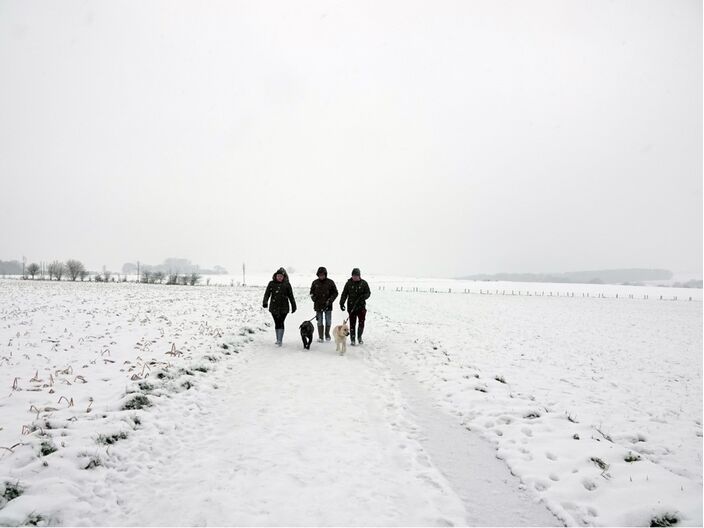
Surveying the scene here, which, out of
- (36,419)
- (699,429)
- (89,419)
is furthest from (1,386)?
(699,429)

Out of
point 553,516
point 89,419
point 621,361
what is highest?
point 89,419

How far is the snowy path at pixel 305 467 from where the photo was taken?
387cm

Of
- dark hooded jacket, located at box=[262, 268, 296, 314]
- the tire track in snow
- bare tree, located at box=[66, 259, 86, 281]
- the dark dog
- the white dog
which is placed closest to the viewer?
the tire track in snow

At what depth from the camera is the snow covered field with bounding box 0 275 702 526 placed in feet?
13.1

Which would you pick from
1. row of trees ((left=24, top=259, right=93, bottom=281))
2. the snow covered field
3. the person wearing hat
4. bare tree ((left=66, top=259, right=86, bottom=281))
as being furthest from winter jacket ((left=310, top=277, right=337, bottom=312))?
bare tree ((left=66, top=259, right=86, bottom=281))

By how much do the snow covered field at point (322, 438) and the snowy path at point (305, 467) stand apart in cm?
2

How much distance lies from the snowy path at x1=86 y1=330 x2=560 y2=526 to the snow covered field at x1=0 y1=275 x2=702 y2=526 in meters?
0.02

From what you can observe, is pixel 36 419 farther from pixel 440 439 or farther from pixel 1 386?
pixel 440 439

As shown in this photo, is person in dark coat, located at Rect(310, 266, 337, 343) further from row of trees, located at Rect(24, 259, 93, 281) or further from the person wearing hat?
row of trees, located at Rect(24, 259, 93, 281)

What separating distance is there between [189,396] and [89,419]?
1.72 meters

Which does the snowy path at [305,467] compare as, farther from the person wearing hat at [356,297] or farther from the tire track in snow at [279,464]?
the person wearing hat at [356,297]

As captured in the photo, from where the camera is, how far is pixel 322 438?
18.2ft

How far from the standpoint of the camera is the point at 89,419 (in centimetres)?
565

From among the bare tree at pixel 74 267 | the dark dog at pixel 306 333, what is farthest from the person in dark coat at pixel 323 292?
the bare tree at pixel 74 267
